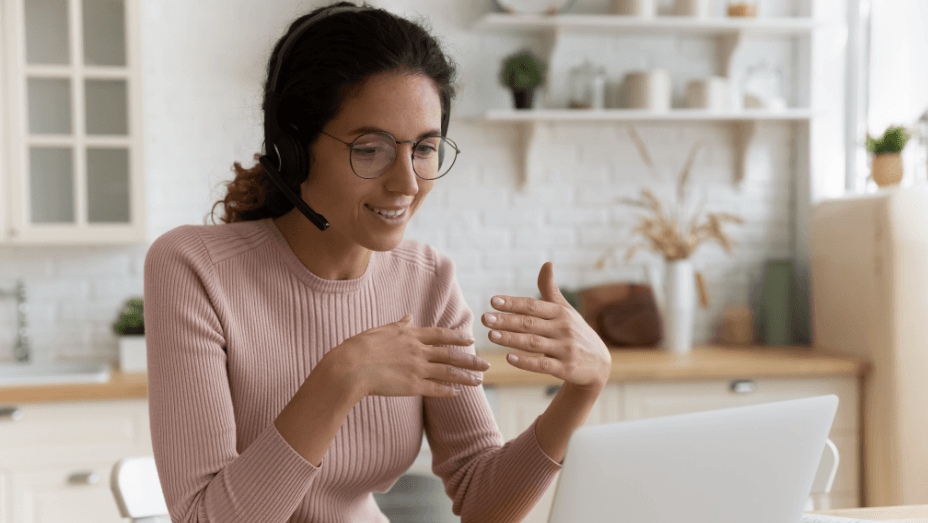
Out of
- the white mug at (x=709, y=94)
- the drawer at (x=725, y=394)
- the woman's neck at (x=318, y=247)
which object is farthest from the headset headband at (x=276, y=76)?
the white mug at (x=709, y=94)

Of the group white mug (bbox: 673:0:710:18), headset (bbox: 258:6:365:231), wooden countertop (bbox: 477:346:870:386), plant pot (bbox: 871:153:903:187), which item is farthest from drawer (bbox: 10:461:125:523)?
plant pot (bbox: 871:153:903:187)

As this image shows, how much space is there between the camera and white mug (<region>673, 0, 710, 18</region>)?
8.96 feet

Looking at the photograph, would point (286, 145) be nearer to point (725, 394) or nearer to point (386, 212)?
point (386, 212)

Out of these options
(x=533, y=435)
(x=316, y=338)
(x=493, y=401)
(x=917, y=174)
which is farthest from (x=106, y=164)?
(x=917, y=174)

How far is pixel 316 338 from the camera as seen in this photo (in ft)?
3.83

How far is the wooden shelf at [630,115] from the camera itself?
105 inches

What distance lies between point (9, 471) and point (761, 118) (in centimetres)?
272

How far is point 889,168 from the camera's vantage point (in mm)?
2604

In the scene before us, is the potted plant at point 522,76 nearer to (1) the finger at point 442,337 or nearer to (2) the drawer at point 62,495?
(2) the drawer at point 62,495

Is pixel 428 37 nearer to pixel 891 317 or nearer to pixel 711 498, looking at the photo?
pixel 711 498

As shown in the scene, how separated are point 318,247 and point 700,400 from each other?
1682mm

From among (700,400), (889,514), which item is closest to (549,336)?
(889,514)

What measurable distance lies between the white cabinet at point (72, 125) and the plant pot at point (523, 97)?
1.27m

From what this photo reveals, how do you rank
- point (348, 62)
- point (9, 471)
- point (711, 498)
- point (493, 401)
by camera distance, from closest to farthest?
point (711, 498) → point (348, 62) → point (9, 471) → point (493, 401)
